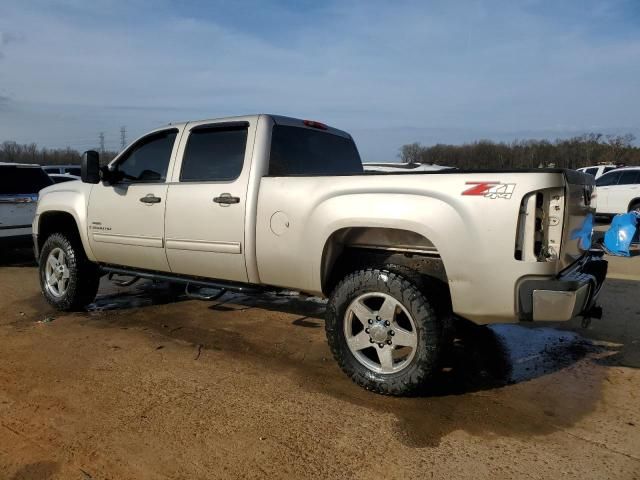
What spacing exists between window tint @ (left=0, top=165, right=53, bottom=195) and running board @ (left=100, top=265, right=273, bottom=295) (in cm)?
444

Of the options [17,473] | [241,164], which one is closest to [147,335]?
[241,164]

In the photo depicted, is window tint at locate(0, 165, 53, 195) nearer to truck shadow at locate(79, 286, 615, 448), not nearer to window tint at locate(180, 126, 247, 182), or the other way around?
truck shadow at locate(79, 286, 615, 448)

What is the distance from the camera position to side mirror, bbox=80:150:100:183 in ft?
16.6

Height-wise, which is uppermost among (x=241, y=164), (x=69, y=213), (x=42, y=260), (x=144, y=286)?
(x=241, y=164)

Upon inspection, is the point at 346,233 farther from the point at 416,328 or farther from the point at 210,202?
the point at 210,202

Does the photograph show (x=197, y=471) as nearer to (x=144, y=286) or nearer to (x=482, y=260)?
(x=482, y=260)

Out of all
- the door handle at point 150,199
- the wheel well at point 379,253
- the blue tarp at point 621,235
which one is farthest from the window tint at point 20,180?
the blue tarp at point 621,235

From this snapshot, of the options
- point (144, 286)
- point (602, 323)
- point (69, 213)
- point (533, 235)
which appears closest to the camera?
point (533, 235)

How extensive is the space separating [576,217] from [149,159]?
12.7ft

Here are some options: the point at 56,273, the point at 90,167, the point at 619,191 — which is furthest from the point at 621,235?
the point at 56,273

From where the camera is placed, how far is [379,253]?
404 cm

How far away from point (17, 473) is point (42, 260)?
12.6 feet

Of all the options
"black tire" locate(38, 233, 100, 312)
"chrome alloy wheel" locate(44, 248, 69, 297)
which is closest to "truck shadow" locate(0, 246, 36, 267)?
"chrome alloy wheel" locate(44, 248, 69, 297)

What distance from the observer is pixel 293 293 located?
4309mm
